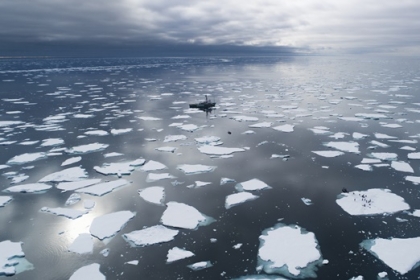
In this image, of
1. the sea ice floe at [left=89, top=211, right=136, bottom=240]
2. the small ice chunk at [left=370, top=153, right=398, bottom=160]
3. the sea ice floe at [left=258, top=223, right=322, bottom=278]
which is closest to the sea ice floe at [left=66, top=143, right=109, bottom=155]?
the sea ice floe at [left=89, top=211, right=136, bottom=240]

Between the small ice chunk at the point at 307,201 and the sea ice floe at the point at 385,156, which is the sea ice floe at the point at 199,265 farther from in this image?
the sea ice floe at the point at 385,156

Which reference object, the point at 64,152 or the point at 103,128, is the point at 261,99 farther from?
the point at 64,152

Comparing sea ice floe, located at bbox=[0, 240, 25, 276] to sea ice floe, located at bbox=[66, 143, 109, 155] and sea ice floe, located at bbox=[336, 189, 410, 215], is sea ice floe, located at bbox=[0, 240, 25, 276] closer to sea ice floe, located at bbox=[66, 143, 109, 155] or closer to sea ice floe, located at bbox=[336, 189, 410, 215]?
sea ice floe, located at bbox=[66, 143, 109, 155]

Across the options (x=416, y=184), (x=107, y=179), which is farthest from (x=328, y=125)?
(x=107, y=179)

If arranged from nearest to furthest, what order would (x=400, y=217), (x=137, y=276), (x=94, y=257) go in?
(x=137, y=276) → (x=94, y=257) → (x=400, y=217)

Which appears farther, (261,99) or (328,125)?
(261,99)

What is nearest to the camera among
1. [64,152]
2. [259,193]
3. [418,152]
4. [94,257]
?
[94,257]
